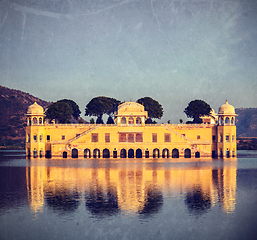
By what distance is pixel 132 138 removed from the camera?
75.3 meters

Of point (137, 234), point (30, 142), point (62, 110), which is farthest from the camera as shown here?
point (62, 110)

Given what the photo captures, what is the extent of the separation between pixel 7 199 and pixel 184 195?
1267 cm

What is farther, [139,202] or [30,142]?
[30,142]

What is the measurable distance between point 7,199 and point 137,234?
500 inches

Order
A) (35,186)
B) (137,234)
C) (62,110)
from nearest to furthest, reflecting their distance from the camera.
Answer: (137,234) < (35,186) < (62,110)

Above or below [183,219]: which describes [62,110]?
above

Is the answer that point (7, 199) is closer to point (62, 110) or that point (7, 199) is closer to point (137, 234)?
point (137, 234)

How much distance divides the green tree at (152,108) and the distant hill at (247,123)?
301 ft

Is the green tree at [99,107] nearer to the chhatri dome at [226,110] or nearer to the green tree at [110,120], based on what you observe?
the green tree at [110,120]

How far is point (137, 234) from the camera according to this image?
20.5m

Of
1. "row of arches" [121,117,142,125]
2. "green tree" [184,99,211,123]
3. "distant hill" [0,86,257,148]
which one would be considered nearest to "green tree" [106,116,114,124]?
"row of arches" [121,117,142,125]

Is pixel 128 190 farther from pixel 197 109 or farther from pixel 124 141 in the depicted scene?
pixel 197 109

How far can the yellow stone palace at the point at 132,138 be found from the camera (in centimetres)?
7494

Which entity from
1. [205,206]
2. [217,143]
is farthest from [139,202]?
[217,143]
